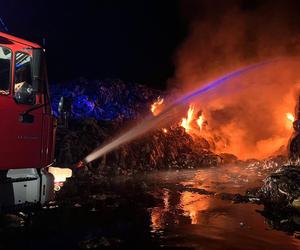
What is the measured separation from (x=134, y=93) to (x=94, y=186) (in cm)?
1501

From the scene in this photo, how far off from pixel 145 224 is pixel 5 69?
167 inches

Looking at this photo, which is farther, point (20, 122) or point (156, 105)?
point (156, 105)

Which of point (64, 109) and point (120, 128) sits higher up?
point (120, 128)

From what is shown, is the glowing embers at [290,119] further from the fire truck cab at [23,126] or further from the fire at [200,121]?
the fire truck cab at [23,126]

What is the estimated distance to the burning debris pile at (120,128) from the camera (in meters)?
18.5

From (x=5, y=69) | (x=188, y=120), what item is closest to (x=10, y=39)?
(x=5, y=69)

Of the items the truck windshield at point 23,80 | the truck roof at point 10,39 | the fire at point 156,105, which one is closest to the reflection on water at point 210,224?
the truck windshield at point 23,80

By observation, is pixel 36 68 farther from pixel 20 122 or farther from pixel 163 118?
pixel 163 118

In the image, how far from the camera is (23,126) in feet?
17.4

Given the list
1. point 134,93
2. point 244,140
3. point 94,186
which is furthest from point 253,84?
point 94,186

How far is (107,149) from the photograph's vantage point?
19.1 m

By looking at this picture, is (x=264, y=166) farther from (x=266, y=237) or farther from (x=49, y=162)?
(x=49, y=162)

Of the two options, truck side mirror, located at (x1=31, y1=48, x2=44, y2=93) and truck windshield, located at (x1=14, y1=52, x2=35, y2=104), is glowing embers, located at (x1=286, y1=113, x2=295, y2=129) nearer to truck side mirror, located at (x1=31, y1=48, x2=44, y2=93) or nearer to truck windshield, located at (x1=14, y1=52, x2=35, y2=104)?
truck windshield, located at (x1=14, y1=52, x2=35, y2=104)

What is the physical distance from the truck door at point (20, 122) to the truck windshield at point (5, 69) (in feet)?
0.30
